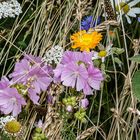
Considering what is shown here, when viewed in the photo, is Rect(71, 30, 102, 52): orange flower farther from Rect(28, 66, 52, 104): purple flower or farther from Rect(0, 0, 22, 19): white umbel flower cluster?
Rect(0, 0, 22, 19): white umbel flower cluster

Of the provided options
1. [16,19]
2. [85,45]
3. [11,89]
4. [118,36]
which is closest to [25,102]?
[11,89]

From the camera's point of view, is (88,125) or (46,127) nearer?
(46,127)

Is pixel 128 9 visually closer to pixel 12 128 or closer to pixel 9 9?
pixel 9 9

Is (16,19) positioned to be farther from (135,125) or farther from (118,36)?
(135,125)

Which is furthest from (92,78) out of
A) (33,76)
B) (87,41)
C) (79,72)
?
(87,41)

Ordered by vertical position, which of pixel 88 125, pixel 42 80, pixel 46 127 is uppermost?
pixel 42 80

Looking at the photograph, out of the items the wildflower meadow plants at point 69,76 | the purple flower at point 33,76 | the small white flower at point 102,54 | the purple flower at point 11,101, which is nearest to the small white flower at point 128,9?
the wildflower meadow plants at point 69,76

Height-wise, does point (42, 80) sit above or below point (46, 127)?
above

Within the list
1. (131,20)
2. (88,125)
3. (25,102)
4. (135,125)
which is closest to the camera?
(25,102)

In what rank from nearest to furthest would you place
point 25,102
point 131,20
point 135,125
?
point 25,102, point 135,125, point 131,20
